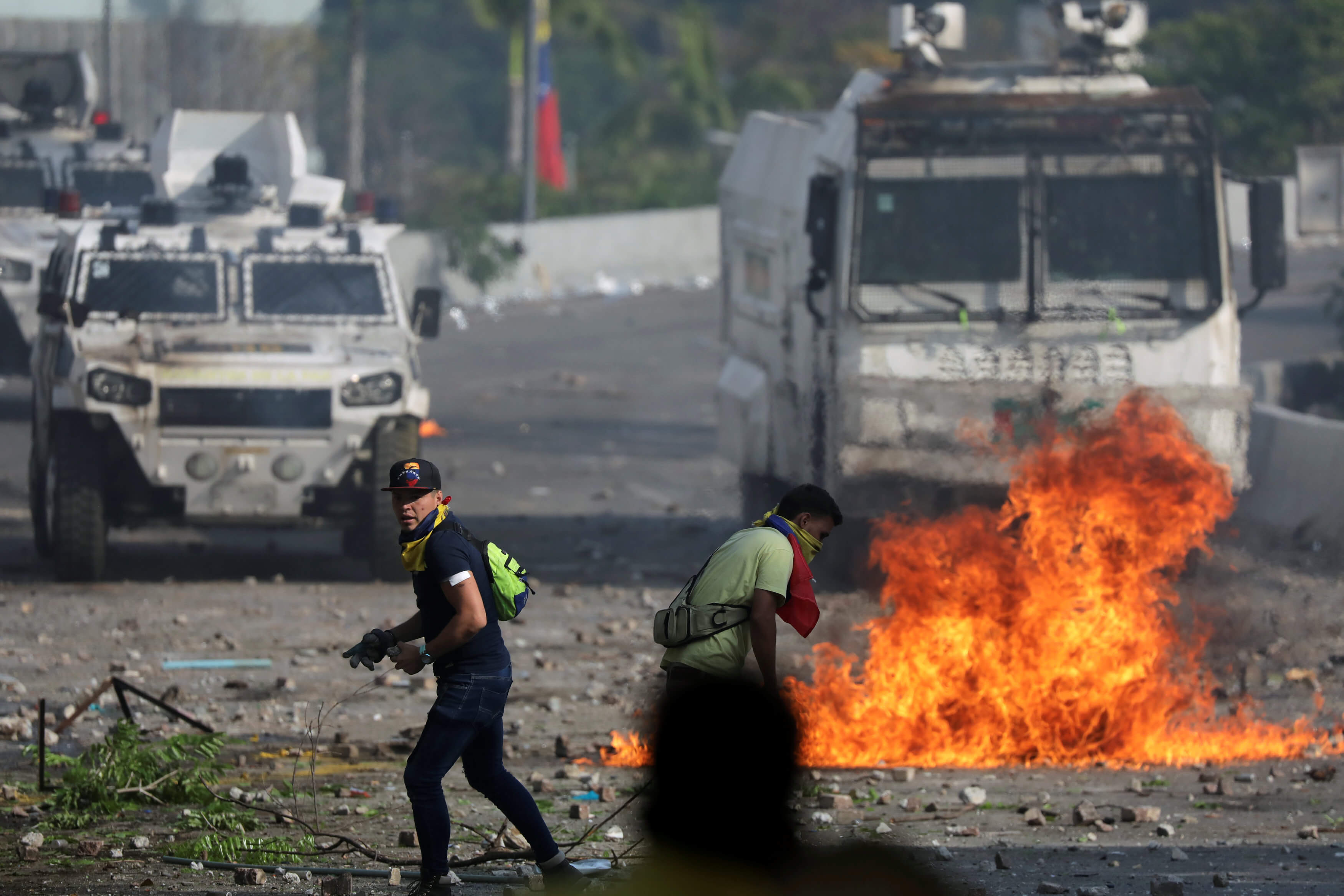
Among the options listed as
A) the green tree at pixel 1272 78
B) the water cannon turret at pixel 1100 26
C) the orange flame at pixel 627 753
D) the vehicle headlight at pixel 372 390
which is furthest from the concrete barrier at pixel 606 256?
the orange flame at pixel 627 753

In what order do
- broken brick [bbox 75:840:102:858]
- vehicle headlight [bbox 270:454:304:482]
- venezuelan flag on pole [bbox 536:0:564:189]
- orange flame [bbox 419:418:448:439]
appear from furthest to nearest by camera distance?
venezuelan flag on pole [bbox 536:0:564:189], orange flame [bbox 419:418:448:439], vehicle headlight [bbox 270:454:304:482], broken brick [bbox 75:840:102:858]

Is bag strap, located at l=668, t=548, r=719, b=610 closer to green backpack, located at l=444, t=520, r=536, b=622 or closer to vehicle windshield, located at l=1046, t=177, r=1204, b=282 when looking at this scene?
green backpack, located at l=444, t=520, r=536, b=622

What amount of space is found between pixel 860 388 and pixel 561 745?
3.86 m

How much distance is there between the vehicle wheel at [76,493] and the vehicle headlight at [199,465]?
1.92 ft

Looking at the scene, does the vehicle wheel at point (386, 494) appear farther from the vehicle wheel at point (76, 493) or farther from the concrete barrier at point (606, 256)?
the concrete barrier at point (606, 256)

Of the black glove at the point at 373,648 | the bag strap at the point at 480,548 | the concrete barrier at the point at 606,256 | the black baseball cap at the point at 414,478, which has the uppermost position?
the black baseball cap at the point at 414,478

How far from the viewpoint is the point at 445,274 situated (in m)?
31.6

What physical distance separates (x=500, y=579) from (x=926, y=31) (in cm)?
736

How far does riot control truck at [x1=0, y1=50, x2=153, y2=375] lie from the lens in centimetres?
1812

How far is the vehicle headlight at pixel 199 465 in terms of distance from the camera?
12.0 metres

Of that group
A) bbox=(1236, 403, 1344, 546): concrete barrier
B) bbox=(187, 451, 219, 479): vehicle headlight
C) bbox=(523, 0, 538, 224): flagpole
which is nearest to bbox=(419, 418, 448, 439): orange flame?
bbox=(187, 451, 219, 479): vehicle headlight

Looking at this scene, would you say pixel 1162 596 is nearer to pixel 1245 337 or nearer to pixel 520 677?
pixel 520 677

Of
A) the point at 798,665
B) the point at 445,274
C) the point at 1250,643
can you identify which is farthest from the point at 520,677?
the point at 445,274

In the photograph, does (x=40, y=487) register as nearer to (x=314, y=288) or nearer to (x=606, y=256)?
(x=314, y=288)
